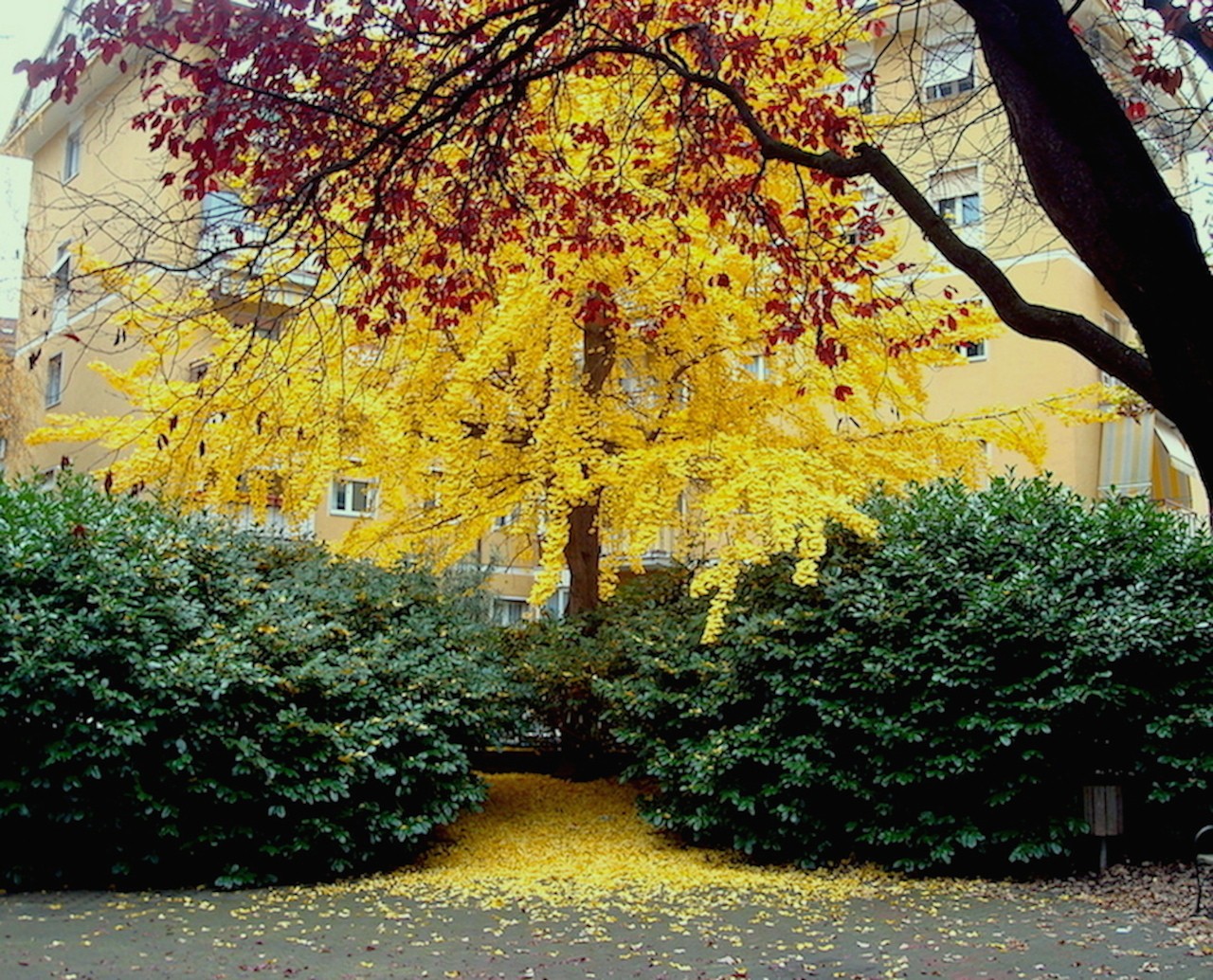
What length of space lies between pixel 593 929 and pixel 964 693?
12.4 ft

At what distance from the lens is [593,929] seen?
25.2ft

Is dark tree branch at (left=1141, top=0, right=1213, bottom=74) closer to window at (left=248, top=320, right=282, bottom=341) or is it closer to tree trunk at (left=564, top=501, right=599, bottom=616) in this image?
window at (left=248, top=320, right=282, bottom=341)

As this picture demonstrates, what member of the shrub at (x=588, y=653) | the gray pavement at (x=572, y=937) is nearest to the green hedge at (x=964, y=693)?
the gray pavement at (x=572, y=937)

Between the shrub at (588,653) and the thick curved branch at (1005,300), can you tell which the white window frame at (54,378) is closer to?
the shrub at (588,653)

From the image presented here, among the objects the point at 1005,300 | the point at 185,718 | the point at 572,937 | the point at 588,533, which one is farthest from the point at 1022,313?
the point at 588,533

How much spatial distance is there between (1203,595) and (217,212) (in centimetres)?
794

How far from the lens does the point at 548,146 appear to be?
34.7ft

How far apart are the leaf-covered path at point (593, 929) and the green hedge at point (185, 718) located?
17.7 inches

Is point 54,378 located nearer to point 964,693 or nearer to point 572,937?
point 964,693

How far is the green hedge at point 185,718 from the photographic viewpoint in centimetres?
855

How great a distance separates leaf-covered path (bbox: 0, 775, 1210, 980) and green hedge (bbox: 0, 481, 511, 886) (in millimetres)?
451

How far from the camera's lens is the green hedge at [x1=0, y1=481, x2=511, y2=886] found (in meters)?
8.55

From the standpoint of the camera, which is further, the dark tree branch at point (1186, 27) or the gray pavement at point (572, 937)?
the gray pavement at point (572, 937)

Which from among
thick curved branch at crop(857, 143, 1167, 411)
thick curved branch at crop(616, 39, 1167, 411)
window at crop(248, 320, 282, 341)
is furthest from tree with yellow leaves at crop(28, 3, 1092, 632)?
thick curved branch at crop(857, 143, 1167, 411)
